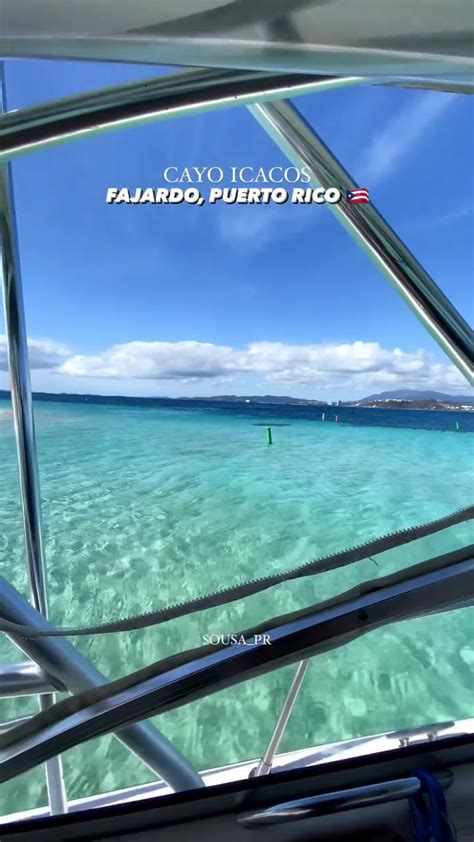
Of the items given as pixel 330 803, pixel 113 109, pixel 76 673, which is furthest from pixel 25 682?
pixel 113 109

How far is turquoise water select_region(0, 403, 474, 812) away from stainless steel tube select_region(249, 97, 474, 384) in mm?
442

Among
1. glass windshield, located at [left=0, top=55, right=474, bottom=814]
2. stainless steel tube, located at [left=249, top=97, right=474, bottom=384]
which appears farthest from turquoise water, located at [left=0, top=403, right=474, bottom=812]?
stainless steel tube, located at [left=249, top=97, right=474, bottom=384]

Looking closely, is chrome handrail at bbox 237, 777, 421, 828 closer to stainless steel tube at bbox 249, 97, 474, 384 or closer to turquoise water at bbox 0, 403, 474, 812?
turquoise water at bbox 0, 403, 474, 812

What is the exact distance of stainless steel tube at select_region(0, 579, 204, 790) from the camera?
0.41m

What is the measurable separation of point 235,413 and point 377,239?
15052 millimetres

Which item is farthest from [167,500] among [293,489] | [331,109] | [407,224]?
[407,224]

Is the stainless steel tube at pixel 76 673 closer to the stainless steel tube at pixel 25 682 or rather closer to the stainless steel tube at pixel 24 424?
the stainless steel tube at pixel 25 682

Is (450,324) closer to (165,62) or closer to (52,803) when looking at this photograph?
(165,62)

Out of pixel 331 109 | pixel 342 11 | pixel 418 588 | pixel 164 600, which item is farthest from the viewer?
pixel 164 600

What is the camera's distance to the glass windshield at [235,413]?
1.00 meters

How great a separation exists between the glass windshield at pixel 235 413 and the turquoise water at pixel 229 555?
0.6 inches

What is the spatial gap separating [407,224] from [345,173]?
6.31 meters

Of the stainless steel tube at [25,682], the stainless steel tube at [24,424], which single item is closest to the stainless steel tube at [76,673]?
the stainless steel tube at [25,682]

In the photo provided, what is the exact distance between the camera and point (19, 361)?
67 centimetres
